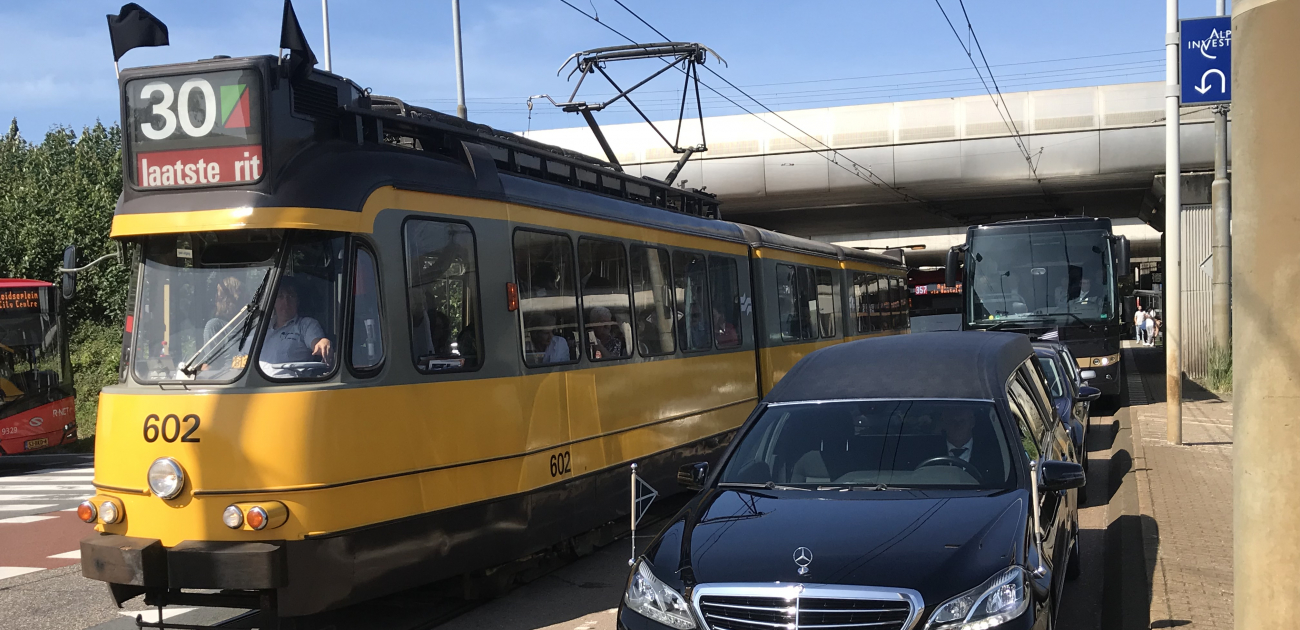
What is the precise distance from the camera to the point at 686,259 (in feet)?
36.8

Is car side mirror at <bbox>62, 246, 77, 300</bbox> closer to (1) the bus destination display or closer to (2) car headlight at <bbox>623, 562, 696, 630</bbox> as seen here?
(2) car headlight at <bbox>623, 562, 696, 630</bbox>

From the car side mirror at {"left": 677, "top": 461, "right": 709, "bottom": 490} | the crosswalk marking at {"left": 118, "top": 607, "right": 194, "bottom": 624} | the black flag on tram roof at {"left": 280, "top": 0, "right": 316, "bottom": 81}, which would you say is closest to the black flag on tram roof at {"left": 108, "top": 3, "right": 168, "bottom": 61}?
the black flag on tram roof at {"left": 280, "top": 0, "right": 316, "bottom": 81}

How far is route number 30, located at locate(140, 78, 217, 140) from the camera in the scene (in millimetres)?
6598

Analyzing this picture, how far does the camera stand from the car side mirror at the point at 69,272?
8406mm

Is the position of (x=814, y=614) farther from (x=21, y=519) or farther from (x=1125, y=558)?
(x=21, y=519)

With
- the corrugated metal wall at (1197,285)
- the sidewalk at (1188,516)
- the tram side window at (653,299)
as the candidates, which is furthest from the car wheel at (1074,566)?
the corrugated metal wall at (1197,285)

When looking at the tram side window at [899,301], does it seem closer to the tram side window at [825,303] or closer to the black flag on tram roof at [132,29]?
the tram side window at [825,303]

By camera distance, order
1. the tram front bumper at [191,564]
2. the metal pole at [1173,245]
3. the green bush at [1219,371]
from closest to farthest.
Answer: the tram front bumper at [191,564]
the metal pole at [1173,245]
the green bush at [1219,371]

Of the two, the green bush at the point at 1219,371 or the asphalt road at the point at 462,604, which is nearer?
the asphalt road at the point at 462,604

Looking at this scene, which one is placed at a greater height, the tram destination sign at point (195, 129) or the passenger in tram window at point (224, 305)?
the tram destination sign at point (195, 129)

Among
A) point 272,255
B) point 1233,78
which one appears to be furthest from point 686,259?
point 1233,78

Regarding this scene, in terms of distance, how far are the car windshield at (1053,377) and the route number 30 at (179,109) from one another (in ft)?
26.0

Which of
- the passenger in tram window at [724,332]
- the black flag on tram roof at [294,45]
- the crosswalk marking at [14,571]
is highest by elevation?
the black flag on tram roof at [294,45]

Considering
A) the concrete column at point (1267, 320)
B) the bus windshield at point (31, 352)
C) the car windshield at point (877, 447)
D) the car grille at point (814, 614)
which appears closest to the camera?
the concrete column at point (1267, 320)
